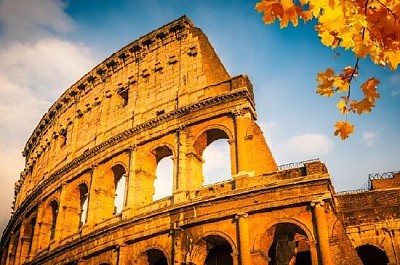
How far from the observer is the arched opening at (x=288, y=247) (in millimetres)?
13672

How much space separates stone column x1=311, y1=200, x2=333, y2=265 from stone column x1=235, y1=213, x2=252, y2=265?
216cm

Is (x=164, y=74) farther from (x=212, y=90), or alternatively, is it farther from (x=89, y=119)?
(x=89, y=119)

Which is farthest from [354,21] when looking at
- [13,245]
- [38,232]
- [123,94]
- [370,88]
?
[13,245]

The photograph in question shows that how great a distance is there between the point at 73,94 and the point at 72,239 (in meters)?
9.21

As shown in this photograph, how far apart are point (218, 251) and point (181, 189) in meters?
2.55

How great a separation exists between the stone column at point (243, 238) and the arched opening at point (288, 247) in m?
0.95

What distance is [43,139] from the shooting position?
86.4 feet

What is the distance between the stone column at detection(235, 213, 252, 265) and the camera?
12727 millimetres

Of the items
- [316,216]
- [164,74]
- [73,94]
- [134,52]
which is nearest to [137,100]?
[164,74]

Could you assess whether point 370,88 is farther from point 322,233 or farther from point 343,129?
point 322,233

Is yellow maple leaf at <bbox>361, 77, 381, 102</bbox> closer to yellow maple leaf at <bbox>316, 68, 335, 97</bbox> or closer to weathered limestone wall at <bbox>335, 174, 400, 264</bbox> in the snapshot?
yellow maple leaf at <bbox>316, 68, 335, 97</bbox>

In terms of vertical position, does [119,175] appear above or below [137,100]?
below

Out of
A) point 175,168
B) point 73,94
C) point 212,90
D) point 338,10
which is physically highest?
point 73,94

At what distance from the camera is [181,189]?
1502 centimetres
